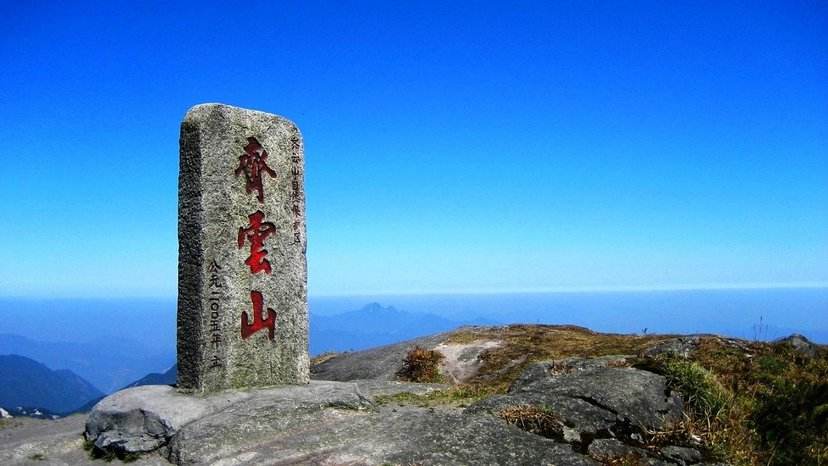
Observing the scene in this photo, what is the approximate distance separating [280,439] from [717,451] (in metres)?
6.49

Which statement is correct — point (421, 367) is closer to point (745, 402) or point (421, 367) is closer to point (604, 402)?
point (604, 402)

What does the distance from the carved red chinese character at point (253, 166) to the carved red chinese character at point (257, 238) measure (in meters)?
0.45

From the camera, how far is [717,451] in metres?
8.38

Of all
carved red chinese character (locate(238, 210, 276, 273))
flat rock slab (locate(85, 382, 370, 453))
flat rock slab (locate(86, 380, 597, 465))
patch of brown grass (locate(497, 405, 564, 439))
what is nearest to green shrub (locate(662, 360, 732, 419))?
patch of brown grass (locate(497, 405, 564, 439))

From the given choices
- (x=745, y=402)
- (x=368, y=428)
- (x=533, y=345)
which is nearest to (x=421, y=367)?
(x=533, y=345)

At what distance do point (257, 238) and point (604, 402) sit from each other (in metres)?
7.11

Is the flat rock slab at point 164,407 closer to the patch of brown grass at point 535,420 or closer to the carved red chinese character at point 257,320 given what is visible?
the carved red chinese character at point 257,320

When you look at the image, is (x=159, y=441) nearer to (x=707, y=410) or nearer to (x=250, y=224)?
(x=250, y=224)

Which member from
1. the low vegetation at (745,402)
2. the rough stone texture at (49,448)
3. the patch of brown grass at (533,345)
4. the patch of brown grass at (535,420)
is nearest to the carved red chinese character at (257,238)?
the rough stone texture at (49,448)

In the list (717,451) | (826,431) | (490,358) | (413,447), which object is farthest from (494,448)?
(490,358)

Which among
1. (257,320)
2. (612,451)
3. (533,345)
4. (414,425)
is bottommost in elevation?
(533,345)

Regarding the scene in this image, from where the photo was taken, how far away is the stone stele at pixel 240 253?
35.8 ft

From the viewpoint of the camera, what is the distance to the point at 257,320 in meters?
→ 11.6

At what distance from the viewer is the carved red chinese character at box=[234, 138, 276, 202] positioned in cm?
1147
